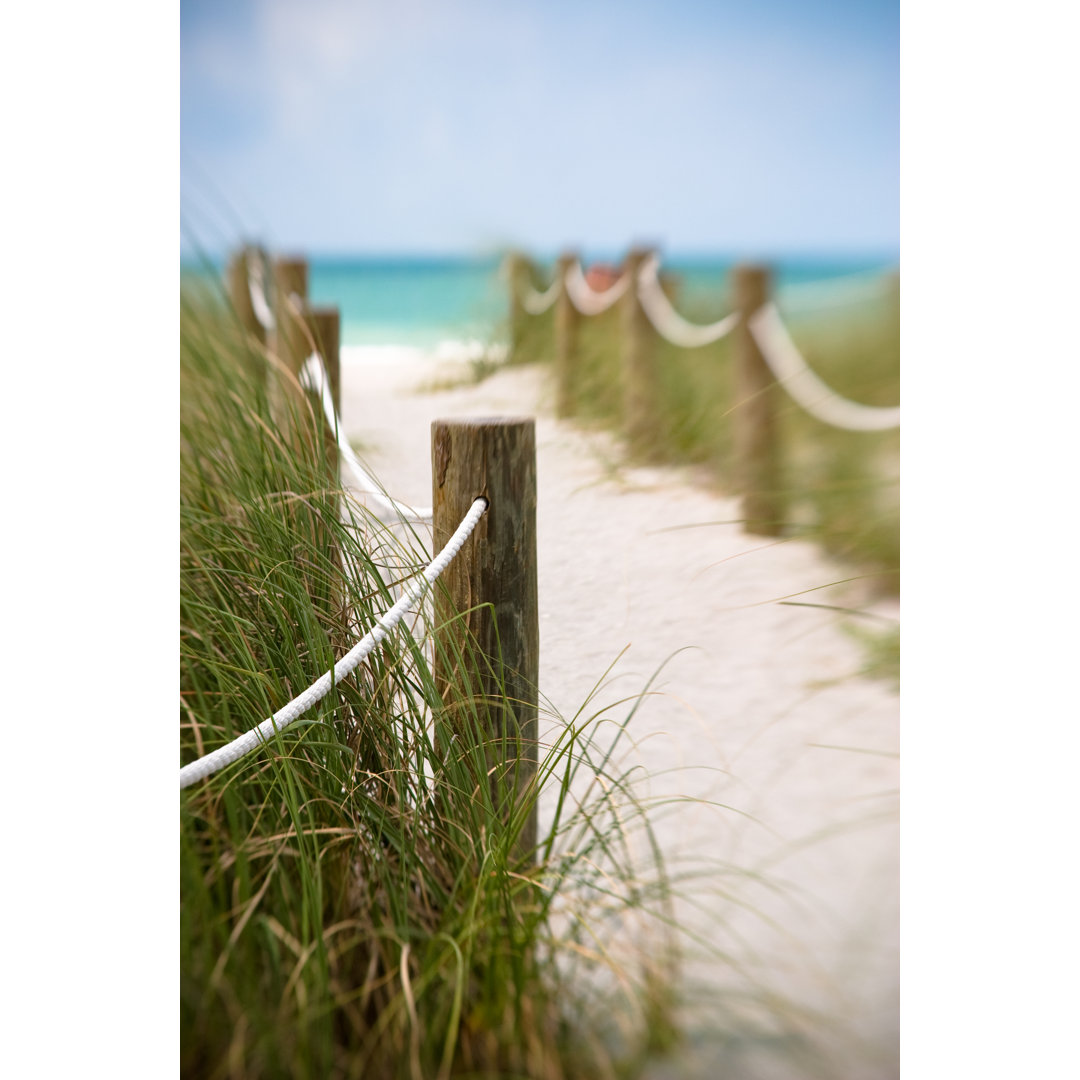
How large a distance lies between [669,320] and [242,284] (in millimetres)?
1119

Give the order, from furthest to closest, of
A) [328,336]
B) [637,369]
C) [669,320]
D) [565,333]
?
[565,333] → [637,369] → [669,320] → [328,336]

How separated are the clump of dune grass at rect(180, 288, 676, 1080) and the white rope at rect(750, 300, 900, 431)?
1.72 ft

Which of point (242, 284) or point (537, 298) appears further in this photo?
point (537, 298)

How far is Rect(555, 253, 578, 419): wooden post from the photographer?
2.70 meters

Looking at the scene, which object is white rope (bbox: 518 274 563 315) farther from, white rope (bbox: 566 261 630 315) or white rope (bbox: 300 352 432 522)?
white rope (bbox: 300 352 432 522)

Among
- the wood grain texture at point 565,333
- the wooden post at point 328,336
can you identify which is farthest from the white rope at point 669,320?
the wooden post at point 328,336

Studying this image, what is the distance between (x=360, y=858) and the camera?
99cm

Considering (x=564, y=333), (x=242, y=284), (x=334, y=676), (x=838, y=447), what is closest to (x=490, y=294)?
(x=564, y=333)

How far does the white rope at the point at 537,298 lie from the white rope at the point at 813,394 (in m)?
1.43

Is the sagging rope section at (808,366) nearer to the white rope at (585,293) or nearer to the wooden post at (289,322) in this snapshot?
the white rope at (585,293)

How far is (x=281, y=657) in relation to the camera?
1.12 meters

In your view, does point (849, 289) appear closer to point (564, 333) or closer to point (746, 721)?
point (746, 721)
